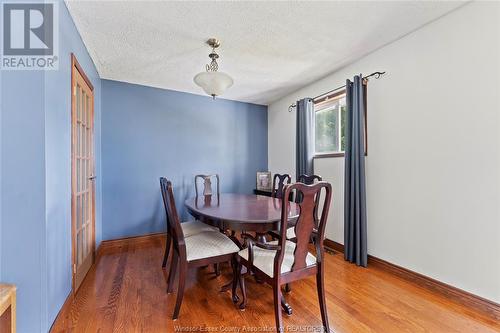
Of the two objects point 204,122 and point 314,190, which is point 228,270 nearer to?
point 314,190

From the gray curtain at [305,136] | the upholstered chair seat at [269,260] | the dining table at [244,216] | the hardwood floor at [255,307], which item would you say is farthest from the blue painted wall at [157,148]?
the upholstered chair seat at [269,260]

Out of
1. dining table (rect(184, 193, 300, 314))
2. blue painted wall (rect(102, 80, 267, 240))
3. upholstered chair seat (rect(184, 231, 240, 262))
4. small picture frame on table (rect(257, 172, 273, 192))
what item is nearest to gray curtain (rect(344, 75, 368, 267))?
dining table (rect(184, 193, 300, 314))

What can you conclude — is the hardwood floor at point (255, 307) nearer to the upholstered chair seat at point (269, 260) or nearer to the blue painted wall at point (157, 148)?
the upholstered chair seat at point (269, 260)

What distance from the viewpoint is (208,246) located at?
5.70ft

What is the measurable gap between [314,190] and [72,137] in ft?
6.17

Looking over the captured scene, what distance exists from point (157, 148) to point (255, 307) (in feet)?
8.34

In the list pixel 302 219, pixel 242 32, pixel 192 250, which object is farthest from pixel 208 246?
pixel 242 32

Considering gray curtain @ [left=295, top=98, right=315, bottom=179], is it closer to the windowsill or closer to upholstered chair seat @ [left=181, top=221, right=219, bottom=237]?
the windowsill

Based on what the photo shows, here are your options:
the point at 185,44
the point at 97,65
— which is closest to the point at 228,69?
the point at 185,44

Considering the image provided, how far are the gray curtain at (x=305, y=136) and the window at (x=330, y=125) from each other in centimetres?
11

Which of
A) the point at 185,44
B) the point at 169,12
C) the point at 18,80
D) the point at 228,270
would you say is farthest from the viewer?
the point at 228,270

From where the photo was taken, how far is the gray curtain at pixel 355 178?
2.36 metres

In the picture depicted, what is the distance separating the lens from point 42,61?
1.29 meters

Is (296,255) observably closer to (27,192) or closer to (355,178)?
(355,178)
